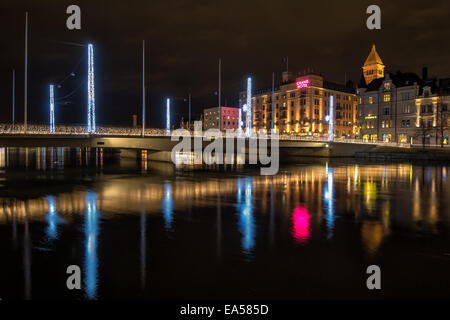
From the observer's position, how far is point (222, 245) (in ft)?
38.3

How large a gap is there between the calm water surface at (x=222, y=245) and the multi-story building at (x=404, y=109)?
6732cm

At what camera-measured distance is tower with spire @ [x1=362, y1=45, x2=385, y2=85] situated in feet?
399

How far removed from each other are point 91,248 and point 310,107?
105m

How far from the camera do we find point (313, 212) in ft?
57.1

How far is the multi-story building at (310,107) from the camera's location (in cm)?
11031

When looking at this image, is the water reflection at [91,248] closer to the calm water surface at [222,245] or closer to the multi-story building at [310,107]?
the calm water surface at [222,245]

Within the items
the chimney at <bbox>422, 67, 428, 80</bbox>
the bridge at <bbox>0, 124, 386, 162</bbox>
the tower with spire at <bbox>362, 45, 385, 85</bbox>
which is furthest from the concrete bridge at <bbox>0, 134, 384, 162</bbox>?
the tower with spire at <bbox>362, 45, 385, 85</bbox>

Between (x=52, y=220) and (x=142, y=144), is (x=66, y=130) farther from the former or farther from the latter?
(x=52, y=220)

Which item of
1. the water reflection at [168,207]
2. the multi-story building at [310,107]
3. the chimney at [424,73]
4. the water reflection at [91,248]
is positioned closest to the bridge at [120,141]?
the water reflection at [168,207]

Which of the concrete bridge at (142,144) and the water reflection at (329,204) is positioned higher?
the concrete bridge at (142,144)

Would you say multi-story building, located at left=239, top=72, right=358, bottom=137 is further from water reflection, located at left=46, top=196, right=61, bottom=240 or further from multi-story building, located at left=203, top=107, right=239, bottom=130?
water reflection, located at left=46, top=196, right=61, bottom=240

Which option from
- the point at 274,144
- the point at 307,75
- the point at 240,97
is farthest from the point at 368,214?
the point at 240,97

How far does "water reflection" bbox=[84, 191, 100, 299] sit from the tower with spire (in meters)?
124

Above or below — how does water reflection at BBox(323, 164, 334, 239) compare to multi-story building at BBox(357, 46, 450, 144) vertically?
below
